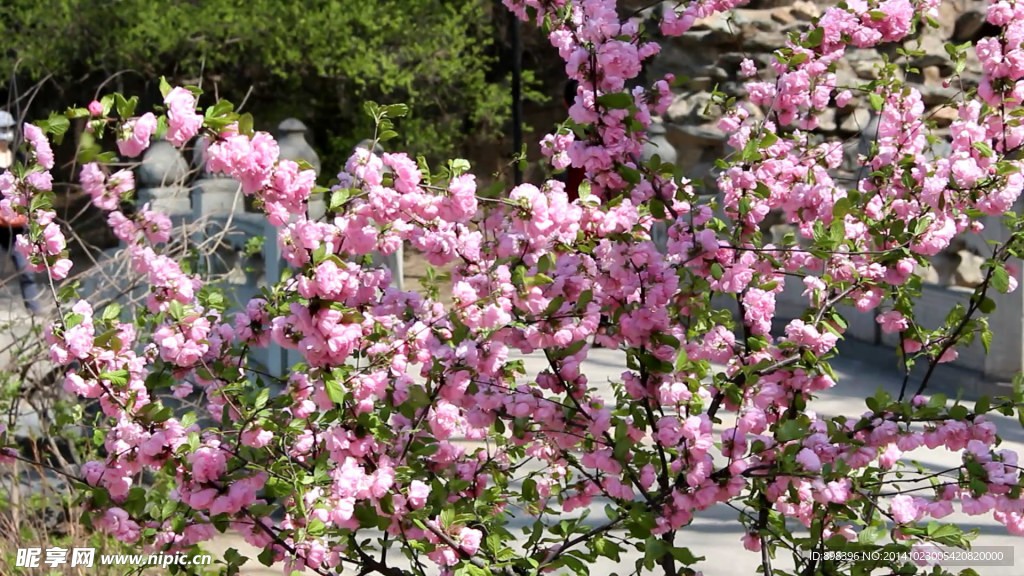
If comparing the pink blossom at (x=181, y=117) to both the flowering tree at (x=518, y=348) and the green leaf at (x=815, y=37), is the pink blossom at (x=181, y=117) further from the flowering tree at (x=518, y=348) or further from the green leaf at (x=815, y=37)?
the green leaf at (x=815, y=37)

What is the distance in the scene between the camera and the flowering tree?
8.31ft

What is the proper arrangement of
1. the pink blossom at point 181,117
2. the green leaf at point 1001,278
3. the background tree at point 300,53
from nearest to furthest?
the pink blossom at point 181,117 → the green leaf at point 1001,278 → the background tree at point 300,53

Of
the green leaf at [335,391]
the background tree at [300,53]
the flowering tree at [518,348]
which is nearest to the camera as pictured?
the green leaf at [335,391]

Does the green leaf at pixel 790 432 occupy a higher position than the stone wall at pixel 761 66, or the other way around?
the green leaf at pixel 790 432

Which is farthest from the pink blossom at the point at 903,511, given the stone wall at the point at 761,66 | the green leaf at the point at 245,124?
the stone wall at the point at 761,66

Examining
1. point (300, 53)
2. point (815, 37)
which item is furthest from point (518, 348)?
point (300, 53)

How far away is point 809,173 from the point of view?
3.30 metres

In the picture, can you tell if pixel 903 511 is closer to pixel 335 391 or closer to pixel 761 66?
pixel 335 391

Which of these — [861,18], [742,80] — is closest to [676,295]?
[861,18]

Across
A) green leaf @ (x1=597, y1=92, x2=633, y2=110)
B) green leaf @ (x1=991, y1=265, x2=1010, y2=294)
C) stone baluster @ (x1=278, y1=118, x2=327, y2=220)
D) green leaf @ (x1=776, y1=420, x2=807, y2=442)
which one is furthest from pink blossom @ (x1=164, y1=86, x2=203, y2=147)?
stone baluster @ (x1=278, y1=118, x2=327, y2=220)

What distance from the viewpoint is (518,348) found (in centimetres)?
274

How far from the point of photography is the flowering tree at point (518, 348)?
253 centimetres

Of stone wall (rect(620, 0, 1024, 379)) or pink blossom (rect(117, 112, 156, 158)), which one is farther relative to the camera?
stone wall (rect(620, 0, 1024, 379))

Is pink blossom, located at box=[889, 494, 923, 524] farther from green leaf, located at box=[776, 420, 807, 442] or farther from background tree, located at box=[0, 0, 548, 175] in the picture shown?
background tree, located at box=[0, 0, 548, 175]
